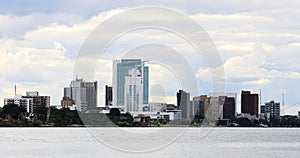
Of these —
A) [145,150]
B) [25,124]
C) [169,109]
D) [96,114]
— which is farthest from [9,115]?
[145,150]

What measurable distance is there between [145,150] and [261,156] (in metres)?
12.0

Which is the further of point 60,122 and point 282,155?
point 60,122

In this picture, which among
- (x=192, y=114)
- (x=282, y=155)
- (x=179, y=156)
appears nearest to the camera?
(x=179, y=156)

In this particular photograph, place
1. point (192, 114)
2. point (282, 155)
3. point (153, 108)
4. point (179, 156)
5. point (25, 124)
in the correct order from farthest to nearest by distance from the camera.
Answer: point (153, 108)
point (25, 124)
point (192, 114)
point (282, 155)
point (179, 156)

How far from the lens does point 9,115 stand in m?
183

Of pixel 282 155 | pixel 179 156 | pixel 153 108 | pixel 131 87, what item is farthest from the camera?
pixel 153 108

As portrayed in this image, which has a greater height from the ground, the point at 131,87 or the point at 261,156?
the point at 131,87

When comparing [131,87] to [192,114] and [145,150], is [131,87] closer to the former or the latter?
[145,150]

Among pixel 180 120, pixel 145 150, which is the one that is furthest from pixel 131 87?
pixel 180 120

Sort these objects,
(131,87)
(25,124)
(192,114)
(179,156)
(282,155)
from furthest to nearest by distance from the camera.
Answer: (25,124)
(192,114)
(131,87)
(282,155)
(179,156)

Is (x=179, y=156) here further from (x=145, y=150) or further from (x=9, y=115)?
(x=9, y=115)

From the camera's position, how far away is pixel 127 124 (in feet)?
593

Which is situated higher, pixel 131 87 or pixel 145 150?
pixel 131 87

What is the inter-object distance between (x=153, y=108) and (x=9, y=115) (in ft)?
114
